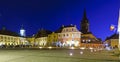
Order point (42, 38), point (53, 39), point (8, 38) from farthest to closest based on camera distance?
1. point (42, 38)
2. point (8, 38)
3. point (53, 39)

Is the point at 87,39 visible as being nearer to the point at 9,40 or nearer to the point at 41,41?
the point at 41,41

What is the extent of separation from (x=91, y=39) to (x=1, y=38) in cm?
4650

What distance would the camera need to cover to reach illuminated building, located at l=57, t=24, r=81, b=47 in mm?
96125

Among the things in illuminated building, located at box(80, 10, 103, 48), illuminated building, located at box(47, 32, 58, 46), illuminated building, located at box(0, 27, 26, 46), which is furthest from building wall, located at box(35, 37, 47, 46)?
illuminated building, located at box(80, 10, 103, 48)

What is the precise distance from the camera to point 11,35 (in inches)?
4663

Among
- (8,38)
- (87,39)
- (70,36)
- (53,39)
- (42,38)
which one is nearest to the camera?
(70,36)

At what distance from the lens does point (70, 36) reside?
96438 mm

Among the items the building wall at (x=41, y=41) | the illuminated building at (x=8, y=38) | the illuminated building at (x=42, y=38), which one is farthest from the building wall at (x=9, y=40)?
the illuminated building at (x=42, y=38)

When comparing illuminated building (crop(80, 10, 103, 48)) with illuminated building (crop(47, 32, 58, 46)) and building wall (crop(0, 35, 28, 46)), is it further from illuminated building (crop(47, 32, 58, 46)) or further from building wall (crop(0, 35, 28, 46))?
building wall (crop(0, 35, 28, 46))

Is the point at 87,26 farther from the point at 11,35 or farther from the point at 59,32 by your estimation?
the point at 11,35

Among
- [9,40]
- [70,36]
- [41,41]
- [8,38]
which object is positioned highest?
[70,36]

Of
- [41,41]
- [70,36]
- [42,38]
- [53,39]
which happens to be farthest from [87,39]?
[41,41]

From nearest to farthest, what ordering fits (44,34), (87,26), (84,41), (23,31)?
(84,41) < (44,34) < (87,26) < (23,31)

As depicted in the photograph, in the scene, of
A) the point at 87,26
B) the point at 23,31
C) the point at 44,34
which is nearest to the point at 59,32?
the point at 44,34
